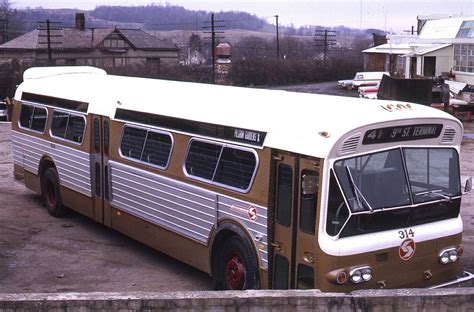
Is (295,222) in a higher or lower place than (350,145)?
lower

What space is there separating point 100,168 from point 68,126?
4.88ft

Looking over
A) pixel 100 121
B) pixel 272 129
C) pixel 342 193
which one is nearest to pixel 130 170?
pixel 100 121

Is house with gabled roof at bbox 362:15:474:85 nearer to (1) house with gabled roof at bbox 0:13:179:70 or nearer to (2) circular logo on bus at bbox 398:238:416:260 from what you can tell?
(1) house with gabled roof at bbox 0:13:179:70

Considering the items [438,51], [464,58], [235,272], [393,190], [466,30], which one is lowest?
[235,272]

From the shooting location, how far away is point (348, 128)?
6809mm

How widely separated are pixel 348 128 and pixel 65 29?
235 feet

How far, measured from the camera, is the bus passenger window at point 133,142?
10203 millimetres

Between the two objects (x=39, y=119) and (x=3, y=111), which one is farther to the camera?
(x=3, y=111)

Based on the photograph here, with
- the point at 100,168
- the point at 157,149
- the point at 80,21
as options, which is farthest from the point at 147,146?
the point at 80,21

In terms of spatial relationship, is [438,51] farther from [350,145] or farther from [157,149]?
[350,145]

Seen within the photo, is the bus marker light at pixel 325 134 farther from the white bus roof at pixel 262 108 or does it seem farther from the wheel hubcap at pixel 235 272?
the wheel hubcap at pixel 235 272

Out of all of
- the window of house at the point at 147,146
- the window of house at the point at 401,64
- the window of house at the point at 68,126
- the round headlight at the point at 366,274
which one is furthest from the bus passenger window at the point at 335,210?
the window of house at the point at 401,64

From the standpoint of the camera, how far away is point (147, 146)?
1002 centimetres

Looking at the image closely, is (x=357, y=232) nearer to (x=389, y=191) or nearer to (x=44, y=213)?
(x=389, y=191)
